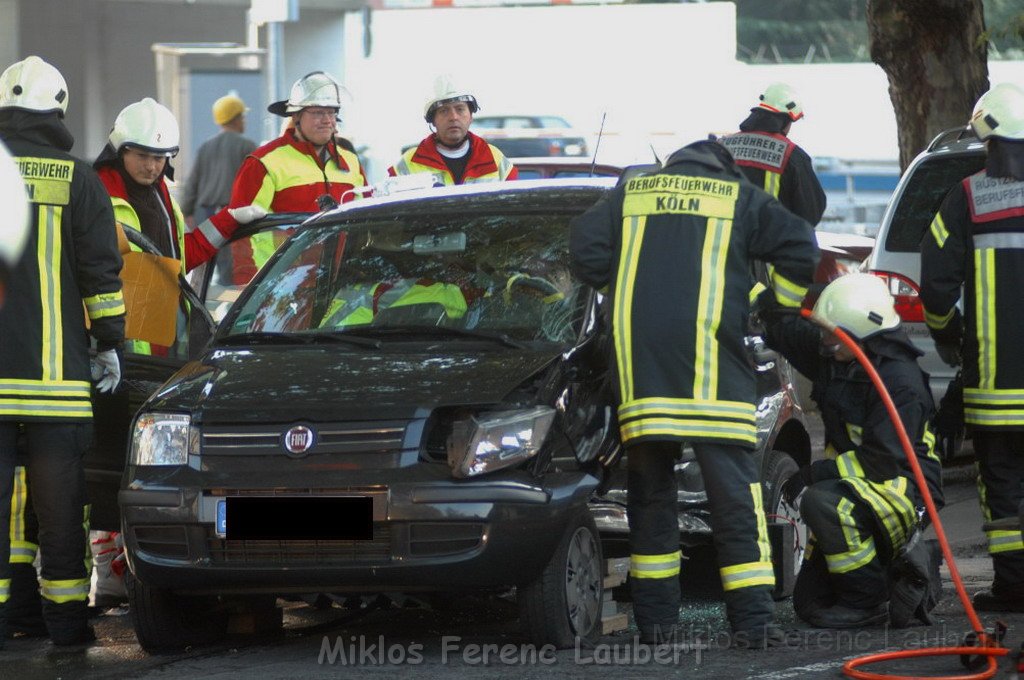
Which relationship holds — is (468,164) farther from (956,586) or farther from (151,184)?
(956,586)

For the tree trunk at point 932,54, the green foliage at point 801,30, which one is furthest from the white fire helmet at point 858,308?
the green foliage at point 801,30

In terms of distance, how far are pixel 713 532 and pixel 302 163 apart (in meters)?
3.71

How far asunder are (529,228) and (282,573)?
1.72 meters

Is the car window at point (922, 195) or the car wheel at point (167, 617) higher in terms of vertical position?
the car window at point (922, 195)

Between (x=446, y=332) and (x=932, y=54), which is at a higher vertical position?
(x=932, y=54)

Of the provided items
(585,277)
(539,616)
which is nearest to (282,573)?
(539,616)

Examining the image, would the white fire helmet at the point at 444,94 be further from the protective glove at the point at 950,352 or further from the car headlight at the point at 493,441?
the car headlight at the point at 493,441

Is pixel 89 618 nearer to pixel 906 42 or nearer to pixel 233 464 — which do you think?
pixel 233 464

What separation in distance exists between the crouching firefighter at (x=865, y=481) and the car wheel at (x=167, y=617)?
7.00 feet

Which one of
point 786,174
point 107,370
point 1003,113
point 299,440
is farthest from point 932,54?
point 299,440

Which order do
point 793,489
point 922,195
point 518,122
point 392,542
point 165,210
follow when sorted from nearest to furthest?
point 392,542 → point 793,489 → point 165,210 → point 922,195 → point 518,122

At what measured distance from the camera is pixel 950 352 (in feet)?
23.3

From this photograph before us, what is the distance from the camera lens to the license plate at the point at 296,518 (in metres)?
5.55

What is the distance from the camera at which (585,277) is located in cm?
601
